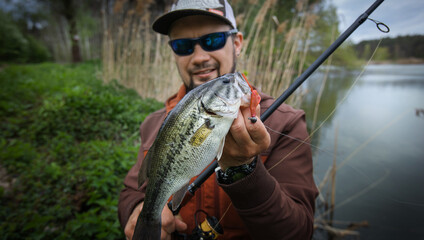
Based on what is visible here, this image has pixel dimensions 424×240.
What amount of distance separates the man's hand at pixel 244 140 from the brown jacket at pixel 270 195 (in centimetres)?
12

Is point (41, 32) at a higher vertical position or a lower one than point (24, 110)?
higher

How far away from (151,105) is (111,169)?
2.69 m

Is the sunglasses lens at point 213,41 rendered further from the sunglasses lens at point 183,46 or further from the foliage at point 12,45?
the foliage at point 12,45

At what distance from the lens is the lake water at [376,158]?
3152mm

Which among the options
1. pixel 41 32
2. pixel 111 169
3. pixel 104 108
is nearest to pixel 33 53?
pixel 41 32

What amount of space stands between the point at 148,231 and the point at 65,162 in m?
3.30

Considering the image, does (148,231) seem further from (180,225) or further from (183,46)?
(183,46)

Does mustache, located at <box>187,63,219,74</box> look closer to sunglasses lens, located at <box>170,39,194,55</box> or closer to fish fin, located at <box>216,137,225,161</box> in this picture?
→ sunglasses lens, located at <box>170,39,194,55</box>

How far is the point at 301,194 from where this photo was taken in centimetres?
137

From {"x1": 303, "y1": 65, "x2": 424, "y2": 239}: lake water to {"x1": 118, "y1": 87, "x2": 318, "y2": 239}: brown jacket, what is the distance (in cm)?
77

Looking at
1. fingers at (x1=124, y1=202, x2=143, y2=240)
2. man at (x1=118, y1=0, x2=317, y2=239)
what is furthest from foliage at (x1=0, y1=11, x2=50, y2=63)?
fingers at (x1=124, y1=202, x2=143, y2=240)

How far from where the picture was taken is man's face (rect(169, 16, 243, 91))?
1.76 m

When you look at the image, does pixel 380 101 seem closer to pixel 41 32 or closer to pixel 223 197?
pixel 223 197

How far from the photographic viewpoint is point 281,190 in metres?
1.27
